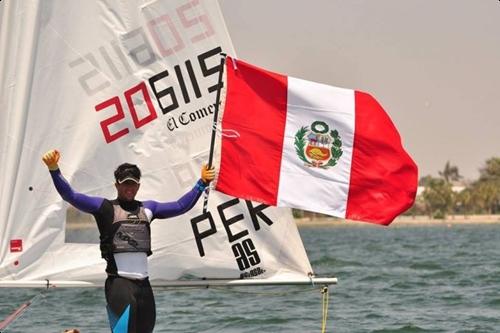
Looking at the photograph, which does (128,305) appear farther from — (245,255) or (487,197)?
(487,197)

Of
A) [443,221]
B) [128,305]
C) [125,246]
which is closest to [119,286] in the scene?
[128,305]

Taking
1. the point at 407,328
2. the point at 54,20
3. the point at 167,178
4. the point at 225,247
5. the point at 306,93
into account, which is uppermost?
the point at 54,20

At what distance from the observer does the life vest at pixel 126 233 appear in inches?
334

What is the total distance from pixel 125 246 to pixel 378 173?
2524 mm

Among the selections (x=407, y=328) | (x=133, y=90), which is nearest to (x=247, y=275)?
(x=133, y=90)

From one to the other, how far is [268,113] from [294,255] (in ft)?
4.47

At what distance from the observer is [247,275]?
1043 cm

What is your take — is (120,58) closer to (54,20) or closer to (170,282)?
(54,20)

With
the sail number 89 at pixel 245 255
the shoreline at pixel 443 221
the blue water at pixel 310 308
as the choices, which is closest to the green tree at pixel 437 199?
the shoreline at pixel 443 221

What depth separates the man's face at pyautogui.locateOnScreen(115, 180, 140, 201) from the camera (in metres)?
8.43

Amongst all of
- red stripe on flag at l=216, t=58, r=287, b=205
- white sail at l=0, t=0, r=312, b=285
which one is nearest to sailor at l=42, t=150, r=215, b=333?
red stripe on flag at l=216, t=58, r=287, b=205

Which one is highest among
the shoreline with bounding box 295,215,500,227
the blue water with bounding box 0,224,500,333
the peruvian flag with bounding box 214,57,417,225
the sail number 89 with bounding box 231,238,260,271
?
the shoreline with bounding box 295,215,500,227

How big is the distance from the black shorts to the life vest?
9.3 inches

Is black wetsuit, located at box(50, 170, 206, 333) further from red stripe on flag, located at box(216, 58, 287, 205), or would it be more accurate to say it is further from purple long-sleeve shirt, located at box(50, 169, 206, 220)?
red stripe on flag, located at box(216, 58, 287, 205)
